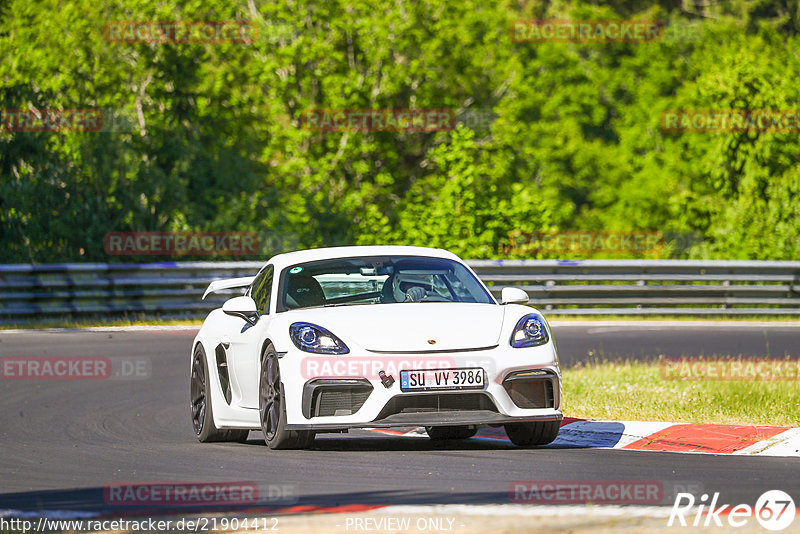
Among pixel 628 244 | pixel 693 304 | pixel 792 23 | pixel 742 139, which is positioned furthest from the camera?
pixel 792 23

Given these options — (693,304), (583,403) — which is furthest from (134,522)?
(693,304)

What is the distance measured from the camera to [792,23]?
66250 mm

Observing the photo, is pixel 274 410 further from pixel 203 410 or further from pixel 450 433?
pixel 450 433

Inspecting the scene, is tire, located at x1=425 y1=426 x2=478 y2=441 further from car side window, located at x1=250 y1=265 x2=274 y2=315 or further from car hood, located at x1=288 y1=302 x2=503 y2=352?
car side window, located at x1=250 y1=265 x2=274 y2=315

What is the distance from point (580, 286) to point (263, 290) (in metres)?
15.7

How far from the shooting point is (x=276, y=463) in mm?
8711

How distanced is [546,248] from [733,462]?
2031cm

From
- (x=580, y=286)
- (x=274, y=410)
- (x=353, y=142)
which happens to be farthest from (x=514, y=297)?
(x=353, y=142)

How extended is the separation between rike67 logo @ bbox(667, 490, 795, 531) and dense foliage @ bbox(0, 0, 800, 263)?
69.9 ft

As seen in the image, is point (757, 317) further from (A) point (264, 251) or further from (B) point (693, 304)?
(A) point (264, 251)

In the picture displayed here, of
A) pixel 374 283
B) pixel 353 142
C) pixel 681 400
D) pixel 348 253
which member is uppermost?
pixel 348 253

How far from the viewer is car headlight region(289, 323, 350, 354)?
905 cm

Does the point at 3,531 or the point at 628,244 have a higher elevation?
the point at 3,531

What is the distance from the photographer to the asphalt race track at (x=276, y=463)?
738cm
